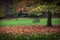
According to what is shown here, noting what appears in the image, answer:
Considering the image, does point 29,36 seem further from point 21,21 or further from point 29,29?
point 21,21

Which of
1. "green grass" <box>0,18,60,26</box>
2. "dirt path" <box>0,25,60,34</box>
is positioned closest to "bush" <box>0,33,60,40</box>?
"dirt path" <box>0,25,60,34</box>

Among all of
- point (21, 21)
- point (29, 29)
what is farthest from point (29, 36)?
point (21, 21)

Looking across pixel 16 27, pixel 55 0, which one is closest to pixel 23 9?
pixel 16 27

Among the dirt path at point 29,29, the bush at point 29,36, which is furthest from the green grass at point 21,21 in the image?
the bush at point 29,36

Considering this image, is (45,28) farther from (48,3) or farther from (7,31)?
(7,31)

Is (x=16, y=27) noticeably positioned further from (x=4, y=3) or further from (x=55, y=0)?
(x=55, y=0)

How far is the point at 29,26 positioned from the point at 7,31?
476 mm

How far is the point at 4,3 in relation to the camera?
417 cm

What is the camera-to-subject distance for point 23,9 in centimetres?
427

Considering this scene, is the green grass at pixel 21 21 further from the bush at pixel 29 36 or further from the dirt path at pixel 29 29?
the bush at pixel 29 36

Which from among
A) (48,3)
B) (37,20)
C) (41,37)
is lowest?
(41,37)

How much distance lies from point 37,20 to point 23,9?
0.38 m

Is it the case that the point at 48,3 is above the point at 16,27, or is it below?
above

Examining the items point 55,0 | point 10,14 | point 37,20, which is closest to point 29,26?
point 37,20
